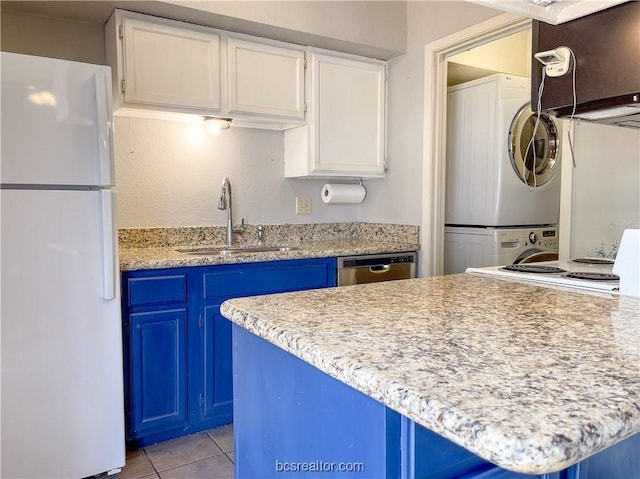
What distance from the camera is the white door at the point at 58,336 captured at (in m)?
1.67

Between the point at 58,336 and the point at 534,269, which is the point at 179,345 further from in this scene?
the point at 534,269

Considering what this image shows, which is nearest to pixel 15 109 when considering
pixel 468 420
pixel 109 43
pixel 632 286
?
pixel 109 43

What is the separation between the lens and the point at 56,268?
1.72 metres

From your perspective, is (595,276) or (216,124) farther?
(216,124)

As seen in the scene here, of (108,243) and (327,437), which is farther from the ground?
(108,243)

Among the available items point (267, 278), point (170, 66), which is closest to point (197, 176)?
point (170, 66)

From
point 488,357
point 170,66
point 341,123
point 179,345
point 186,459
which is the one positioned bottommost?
point 186,459

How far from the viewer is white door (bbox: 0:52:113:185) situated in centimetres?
162

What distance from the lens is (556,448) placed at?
1.61 ft

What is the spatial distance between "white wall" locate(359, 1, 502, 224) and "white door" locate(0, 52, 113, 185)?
1.81m

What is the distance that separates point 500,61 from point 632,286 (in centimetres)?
279

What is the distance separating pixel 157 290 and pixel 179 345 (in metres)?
0.28

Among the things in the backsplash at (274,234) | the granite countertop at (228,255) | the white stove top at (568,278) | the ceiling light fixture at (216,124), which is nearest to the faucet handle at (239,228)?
the backsplash at (274,234)

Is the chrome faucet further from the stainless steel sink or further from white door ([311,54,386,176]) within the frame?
white door ([311,54,386,176])
